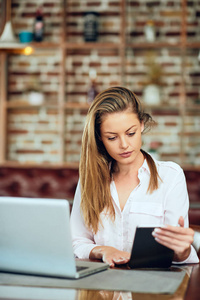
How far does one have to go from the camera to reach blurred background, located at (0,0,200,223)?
449 centimetres

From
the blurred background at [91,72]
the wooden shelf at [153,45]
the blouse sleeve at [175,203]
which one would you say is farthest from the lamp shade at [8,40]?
the blouse sleeve at [175,203]

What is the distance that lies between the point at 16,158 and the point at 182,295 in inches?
152

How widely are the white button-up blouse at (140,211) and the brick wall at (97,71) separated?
9.11ft

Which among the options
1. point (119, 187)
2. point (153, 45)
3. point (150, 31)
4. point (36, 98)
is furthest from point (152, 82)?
point (119, 187)

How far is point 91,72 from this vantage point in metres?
4.64

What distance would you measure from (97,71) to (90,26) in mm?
430

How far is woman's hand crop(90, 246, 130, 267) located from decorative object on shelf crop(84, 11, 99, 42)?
3.25m

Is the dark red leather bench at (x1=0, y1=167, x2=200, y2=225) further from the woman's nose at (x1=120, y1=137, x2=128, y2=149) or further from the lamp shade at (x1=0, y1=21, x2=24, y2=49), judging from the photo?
the woman's nose at (x1=120, y1=137, x2=128, y2=149)

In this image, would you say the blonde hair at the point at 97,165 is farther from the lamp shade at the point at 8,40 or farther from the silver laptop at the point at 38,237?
the lamp shade at the point at 8,40

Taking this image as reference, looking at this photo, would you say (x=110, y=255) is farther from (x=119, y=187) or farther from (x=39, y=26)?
(x=39, y=26)

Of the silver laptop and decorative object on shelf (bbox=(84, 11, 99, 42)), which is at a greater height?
decorative object on shelf (bbox=(84, 11, 99, 42))

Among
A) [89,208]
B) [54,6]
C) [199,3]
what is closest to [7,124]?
[54,6]

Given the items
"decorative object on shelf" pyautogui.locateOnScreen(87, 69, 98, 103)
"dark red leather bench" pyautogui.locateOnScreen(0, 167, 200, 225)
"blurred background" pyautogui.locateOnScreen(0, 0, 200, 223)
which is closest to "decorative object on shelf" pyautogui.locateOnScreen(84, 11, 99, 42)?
"blurred background" pyautogui.locateOnScreen(0, 0, 200, 223)

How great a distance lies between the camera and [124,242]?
1738mm
